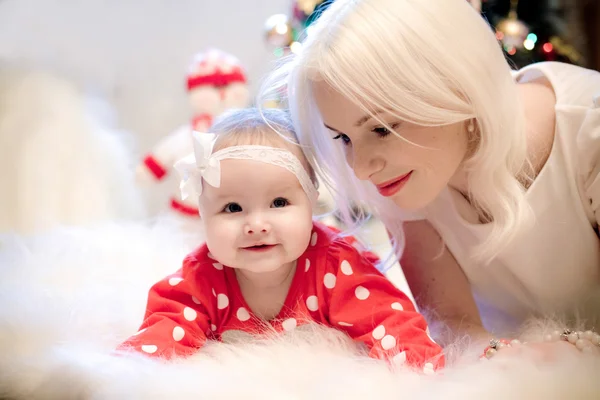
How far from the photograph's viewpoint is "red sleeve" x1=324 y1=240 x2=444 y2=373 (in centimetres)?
84

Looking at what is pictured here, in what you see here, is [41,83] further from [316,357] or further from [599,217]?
[599,217]

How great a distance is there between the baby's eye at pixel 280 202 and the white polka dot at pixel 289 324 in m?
0.18

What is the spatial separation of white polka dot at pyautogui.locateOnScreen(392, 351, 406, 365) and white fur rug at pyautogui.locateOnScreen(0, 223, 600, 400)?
3 cm

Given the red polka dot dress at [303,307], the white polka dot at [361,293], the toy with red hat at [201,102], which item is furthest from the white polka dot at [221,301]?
the toy with red hat at [201,102]

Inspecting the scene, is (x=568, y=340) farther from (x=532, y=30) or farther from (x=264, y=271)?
(x=532, y=30)

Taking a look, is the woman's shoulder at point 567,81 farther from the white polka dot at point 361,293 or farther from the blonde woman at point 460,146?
the white polka dot at point 361,293

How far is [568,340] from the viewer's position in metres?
0.89

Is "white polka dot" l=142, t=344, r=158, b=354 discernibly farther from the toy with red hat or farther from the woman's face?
the toy with red hat

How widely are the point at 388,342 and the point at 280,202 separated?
0.84 feet

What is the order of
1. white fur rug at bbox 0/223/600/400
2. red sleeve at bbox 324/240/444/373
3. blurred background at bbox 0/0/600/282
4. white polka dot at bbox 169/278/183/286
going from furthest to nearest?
blurred background at bbox 0/0/600/282 → white polka dot at bbox 169/278/183/286 → red sleeve at bbox 324/240/444/373 → white fur rug at bbox 0/223/600/400

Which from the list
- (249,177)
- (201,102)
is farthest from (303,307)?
(201,102)

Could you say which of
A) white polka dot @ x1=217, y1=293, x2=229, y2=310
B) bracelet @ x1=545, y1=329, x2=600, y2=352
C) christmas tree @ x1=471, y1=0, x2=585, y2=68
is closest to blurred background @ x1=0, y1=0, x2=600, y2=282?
christmas tree @ x1=471, y1=0, x2=585, y2=68

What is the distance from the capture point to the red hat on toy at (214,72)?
172 centimetres

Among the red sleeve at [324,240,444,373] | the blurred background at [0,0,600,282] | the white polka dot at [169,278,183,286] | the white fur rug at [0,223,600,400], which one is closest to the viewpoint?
the white fur rug at [0,223,600,400]
